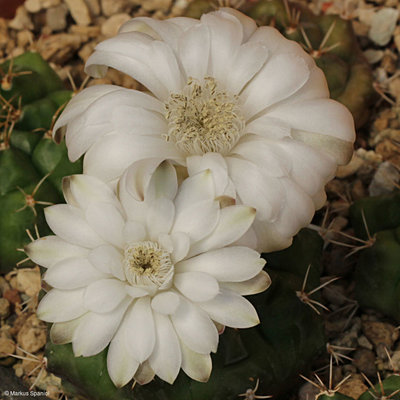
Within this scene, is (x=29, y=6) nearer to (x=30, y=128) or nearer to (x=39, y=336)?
(x=30, y=128)

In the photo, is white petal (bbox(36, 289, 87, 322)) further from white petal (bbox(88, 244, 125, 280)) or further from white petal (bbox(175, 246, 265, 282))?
white petal (bbox(175, 246, 265, 282))

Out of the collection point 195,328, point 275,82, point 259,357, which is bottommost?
point 259,357

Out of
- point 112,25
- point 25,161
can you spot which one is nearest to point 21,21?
point 112,25

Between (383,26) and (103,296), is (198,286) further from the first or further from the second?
(383,26)

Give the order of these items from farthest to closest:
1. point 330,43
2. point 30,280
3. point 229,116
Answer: point 330,43, point 30,280, point 229,116

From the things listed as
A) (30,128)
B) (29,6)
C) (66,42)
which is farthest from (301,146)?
(29,6)

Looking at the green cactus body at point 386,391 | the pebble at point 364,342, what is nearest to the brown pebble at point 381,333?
the pebble at point 364,342
